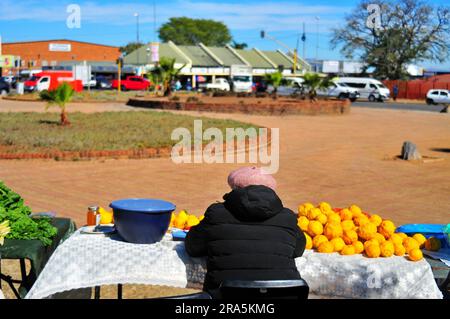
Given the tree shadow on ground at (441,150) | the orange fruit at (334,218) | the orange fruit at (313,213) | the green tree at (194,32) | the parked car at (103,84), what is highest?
the green tree at (194,32)

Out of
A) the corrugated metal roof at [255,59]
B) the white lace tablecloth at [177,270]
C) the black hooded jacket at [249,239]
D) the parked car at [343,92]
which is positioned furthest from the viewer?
the corrugated metal roof at [255,59]

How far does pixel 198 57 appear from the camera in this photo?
76.7 meters

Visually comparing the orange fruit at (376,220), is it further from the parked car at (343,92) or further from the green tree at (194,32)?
the green tree at (194,32)

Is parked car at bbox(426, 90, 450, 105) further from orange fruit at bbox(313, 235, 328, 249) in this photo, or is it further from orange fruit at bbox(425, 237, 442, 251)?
orange fruit at bbox(313, 235, 328, 249)

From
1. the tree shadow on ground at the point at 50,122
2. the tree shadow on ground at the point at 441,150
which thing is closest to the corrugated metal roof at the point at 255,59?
the tree shadow on ground at the point at 50,122

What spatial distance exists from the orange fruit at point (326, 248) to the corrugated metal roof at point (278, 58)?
279ft

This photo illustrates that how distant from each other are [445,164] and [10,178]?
8.87 m

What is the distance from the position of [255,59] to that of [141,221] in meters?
83.4

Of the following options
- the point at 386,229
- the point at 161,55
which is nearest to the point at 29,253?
the point at 386,229

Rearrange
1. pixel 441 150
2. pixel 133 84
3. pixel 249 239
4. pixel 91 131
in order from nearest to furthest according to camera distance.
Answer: pixel 249 239
pixel 441 150
pixel 91 131
pixel 133 84

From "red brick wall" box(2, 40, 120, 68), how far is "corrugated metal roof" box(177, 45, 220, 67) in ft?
63.5

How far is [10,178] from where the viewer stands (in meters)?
11.2

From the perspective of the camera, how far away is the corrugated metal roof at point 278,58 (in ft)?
293

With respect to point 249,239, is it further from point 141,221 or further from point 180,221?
point 180,221
